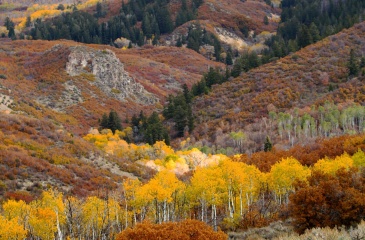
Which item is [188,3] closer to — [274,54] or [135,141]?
[274,54]

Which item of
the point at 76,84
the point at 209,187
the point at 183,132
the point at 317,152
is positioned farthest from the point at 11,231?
the point at 76,84

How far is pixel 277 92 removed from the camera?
78.5 meters

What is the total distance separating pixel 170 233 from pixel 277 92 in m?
65.6

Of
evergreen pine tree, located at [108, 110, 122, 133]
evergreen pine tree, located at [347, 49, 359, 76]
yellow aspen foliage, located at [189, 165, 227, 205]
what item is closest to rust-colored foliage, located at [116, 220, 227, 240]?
yellow aspen foliage, located at [189, 165, 227, 205]

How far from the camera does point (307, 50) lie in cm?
9438

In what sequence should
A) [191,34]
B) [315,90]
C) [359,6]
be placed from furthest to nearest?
[191,34] → [359,6] → [315,90]

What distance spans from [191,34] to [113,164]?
392ft

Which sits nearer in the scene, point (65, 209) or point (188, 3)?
point (65, 209)

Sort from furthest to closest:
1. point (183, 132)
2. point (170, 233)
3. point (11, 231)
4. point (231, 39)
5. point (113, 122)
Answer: point (231, 39), point (183, 132), point (113, 122), point (11, 231), point (170, 233)

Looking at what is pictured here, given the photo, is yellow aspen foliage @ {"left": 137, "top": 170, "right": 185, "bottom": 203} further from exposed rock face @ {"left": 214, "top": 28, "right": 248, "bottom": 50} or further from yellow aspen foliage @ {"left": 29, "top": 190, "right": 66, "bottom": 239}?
exposed rock face @ {"left": 214, "top": 28, "right": 248, "bottom": 50}

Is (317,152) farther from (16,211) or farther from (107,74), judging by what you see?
(107,74)

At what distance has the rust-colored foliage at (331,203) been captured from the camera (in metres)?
18.8

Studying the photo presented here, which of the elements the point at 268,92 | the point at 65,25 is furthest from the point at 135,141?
the point at 65,25

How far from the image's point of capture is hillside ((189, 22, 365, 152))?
2726 inches
